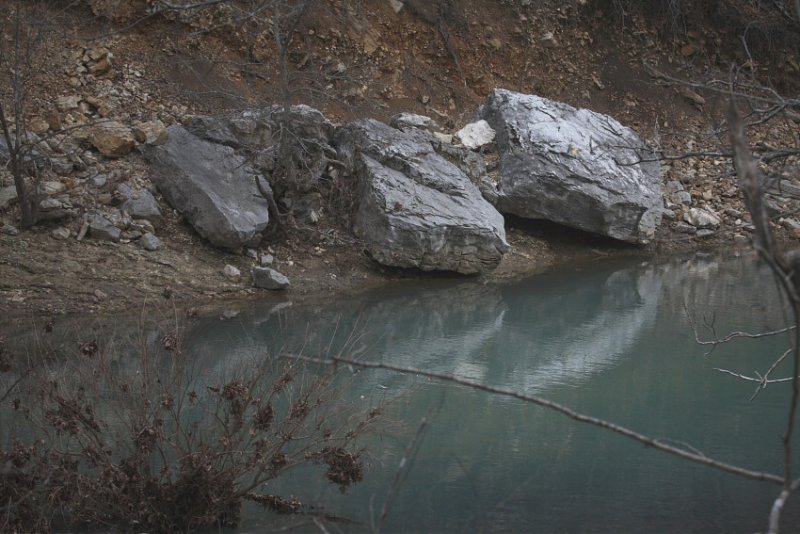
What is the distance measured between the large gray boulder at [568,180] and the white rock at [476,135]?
146 millimetres

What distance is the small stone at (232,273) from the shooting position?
9297mm

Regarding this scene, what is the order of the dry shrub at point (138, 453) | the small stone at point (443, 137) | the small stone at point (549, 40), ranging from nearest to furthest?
the dry shrub at point (138, 453), the small stone at point (443, 137), the small stone at point (549, 40)

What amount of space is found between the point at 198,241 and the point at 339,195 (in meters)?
2.00

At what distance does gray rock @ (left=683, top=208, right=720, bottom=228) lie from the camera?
1336 cm

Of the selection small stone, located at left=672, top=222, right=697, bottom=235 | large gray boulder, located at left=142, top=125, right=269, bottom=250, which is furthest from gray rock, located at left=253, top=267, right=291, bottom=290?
small stone, located at left=672, top=222, right=697, bottom=235

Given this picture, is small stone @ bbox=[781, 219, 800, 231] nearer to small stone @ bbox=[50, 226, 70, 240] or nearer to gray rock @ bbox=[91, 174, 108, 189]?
gray rock @ bbox=[91, 174, 108, 189]

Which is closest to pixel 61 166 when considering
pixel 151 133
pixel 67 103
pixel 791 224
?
pixel 151 133

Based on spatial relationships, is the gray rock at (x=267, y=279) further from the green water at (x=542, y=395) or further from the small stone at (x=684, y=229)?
the small stone at (x=684, y=229)

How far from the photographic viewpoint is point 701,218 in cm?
1340

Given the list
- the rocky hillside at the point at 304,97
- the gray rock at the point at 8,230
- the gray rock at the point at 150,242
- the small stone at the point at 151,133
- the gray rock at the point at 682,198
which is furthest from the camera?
the gray rock at the point at 682,198

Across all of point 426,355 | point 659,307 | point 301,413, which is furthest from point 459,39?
point 301,413

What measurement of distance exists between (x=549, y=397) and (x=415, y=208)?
453 cm

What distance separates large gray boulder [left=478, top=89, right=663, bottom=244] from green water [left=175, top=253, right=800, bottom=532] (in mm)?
1480

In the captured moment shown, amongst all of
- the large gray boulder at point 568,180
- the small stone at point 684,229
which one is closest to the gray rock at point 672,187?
the small stone at point 684,229
